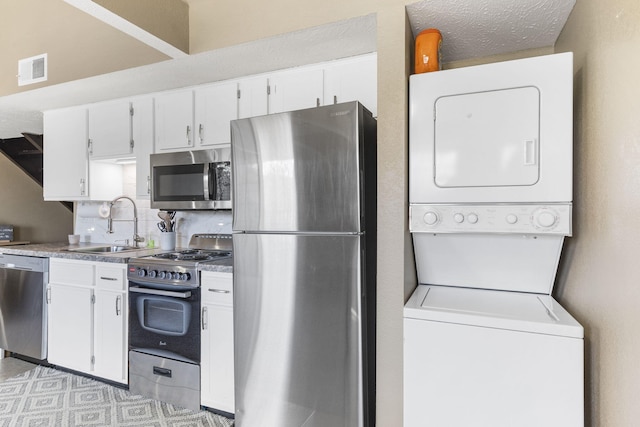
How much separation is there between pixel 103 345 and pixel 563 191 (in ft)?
9.82

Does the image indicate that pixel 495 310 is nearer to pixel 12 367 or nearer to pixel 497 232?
pixel 497 232

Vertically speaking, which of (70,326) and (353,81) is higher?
(353,81)

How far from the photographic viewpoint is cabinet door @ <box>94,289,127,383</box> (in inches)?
97.5

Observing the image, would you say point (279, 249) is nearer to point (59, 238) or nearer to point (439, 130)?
point (439, 130)

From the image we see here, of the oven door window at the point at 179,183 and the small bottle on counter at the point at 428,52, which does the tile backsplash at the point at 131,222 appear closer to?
the oven door window at the point at 179,183

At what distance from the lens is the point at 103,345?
256 cm

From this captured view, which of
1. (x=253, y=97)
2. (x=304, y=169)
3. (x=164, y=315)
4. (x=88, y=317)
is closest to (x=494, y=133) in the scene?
(x=304, y=169)

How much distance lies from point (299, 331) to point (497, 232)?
3.31ft

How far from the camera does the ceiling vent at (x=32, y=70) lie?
255cm

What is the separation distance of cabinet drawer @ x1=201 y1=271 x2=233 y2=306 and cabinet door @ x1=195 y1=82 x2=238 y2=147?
0.98 m

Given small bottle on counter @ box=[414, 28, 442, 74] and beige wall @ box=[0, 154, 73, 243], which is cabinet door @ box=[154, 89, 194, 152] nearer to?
small bottle on counter @ box=[414, 28, 442, 74]

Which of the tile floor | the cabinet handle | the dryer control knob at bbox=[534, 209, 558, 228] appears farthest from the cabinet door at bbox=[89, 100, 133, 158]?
the dryer control knob at bbox=[534, 209, 558, 228]

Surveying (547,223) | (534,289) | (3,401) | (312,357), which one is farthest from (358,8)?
(3,401)

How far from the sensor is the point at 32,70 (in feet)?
8.54
